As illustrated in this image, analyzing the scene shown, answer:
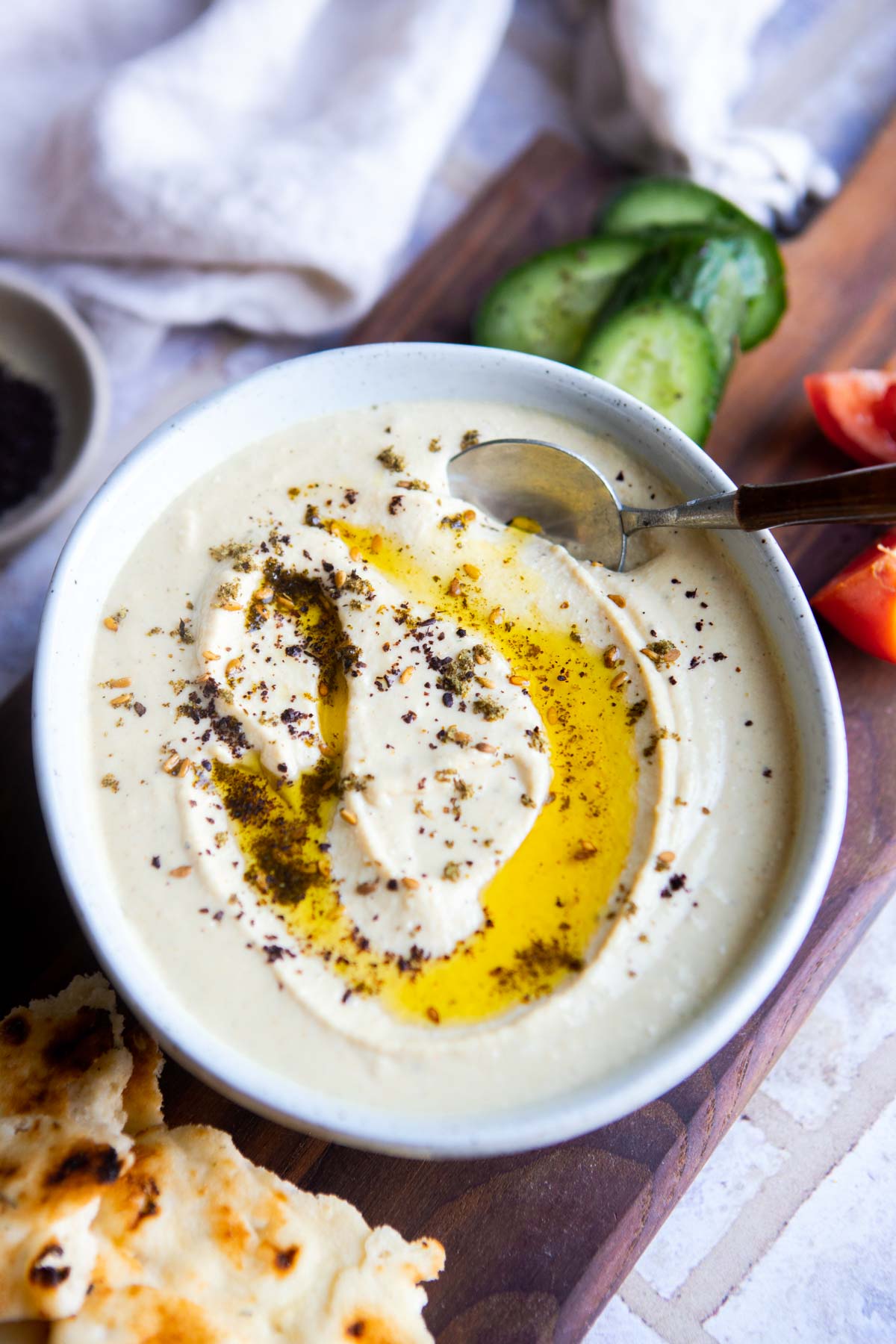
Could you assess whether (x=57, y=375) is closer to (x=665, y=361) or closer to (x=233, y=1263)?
(x=665, y=361)

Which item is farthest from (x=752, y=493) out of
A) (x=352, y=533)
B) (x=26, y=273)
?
(x=26, y=273)

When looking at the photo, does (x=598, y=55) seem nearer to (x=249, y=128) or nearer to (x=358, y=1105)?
(x=249, y=128)

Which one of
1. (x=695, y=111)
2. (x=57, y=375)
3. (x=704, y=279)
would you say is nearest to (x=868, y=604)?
(x=704, y=279)

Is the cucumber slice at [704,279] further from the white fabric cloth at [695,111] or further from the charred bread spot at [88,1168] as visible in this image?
the charred bread spot at [88,1168]

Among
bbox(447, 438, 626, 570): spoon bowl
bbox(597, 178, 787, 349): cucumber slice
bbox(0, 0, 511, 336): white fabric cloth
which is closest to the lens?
bbox(447, 438, 626, 570): spoon bowl

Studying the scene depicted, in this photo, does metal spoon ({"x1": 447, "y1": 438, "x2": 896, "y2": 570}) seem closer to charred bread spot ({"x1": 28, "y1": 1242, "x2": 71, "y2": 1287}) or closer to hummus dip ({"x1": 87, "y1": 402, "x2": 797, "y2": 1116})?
hummus dip ({"x1": 87, "y1": 402, "x2": 797, "y2": 1116})

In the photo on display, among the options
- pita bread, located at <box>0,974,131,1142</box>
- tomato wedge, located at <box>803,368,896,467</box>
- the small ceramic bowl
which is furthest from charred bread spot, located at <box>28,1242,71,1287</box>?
tomato wedge, located at <box>803,368,896,467</box>

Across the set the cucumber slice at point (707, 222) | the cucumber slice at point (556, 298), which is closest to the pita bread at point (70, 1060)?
the cucumber slice at point (556, 298)
